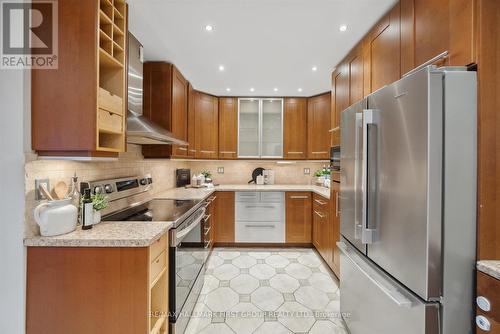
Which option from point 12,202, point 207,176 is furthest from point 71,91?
point 207,176

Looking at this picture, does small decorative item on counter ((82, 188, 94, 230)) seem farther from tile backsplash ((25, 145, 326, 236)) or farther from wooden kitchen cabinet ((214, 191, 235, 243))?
wooden kitchen cabinet ((214, 191, 235, 243))

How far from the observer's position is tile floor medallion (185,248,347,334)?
187cm

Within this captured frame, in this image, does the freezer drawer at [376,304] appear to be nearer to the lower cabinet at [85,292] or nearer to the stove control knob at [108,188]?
the lower cabinet at [85,292]

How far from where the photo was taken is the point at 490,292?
0.93m

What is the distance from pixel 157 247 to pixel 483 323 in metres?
1.58

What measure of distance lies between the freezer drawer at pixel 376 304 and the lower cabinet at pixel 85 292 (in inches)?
50.2

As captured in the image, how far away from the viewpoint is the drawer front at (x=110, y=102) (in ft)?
4.36

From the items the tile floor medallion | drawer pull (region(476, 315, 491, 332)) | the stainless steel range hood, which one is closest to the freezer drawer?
drawer pull (region(476, 315, 491, 332))

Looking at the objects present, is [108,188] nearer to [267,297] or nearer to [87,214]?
[87,214]

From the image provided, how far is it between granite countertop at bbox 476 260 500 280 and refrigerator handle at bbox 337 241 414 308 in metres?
0.32

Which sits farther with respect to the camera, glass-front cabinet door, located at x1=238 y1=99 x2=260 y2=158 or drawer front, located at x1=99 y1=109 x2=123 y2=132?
glass-front cabinet door, located at x1=238 y1=99 x2=260 y2=158

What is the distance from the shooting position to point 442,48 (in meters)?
1.16

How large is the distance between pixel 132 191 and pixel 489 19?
2677 millimetres

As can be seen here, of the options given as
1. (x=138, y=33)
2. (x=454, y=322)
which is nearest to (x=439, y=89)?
(x=454, y=322)
